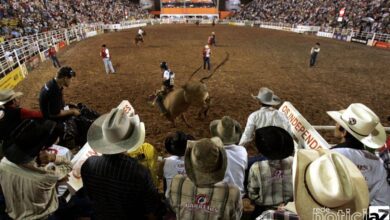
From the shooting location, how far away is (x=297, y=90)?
10352 millimetres

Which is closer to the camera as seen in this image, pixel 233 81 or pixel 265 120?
pixel 265 120

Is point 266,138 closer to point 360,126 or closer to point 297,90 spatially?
point 360,126

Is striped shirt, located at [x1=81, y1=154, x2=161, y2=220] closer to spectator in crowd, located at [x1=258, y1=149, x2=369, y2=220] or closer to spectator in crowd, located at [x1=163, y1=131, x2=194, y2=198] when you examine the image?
spectator in crowd, located at [x1=163, y1=131, x2=194, y2=198]

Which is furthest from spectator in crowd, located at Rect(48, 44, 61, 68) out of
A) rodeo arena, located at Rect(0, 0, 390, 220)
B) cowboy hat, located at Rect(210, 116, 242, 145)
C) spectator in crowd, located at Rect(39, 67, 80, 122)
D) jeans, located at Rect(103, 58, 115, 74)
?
cowboy hat, located at Rect(210, 116, 242, 145)

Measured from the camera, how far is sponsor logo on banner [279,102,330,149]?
155 inches

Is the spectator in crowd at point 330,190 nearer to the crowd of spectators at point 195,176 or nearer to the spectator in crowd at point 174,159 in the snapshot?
the crowd of spectators at point 195,176

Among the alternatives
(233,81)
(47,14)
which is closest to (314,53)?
(233,81)

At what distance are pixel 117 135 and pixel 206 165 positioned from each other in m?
0.88

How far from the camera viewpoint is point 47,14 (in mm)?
26469

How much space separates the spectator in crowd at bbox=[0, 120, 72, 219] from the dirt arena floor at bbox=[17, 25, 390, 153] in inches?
155

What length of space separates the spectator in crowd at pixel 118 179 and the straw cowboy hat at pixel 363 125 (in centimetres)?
226

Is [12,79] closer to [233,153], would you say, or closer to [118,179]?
[118,179]

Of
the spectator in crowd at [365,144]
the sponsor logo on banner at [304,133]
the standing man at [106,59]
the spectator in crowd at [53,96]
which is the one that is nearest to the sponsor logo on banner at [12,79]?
the standing man at [106,59]

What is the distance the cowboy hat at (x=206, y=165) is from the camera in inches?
74.1
